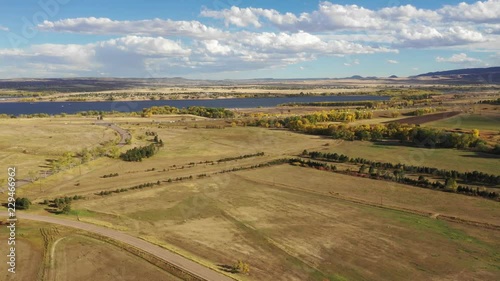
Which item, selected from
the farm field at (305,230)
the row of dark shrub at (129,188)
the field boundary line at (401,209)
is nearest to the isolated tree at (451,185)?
the farm field at (305,230)

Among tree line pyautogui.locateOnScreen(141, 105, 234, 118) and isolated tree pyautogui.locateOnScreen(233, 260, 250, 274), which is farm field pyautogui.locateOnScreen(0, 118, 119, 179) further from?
isolated tree pyautogui.locateOnScreen(233, 260, 250, 274)

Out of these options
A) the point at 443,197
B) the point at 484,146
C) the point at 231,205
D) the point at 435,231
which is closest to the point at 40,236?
the point at 231,205

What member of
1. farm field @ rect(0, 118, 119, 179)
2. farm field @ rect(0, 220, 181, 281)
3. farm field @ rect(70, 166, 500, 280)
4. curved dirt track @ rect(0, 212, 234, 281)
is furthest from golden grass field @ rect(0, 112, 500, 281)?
farm field @ rect(0, 118, 119, 179)

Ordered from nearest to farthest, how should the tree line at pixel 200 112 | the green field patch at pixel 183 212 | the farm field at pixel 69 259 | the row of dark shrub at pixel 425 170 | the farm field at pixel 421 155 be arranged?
1. the farm field at pixel 69 259
2. the green field patch at pixel 183 212
3. the row of dark shrub at pixel 425 170
4. the farm field at pixel 421 155
5. the tree line at pixel 200 112

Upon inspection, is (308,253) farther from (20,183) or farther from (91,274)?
(20,183)

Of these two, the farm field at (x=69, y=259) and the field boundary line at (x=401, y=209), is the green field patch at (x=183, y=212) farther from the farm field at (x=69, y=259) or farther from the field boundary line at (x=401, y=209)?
the field boundary line at (x=401, y=209)
